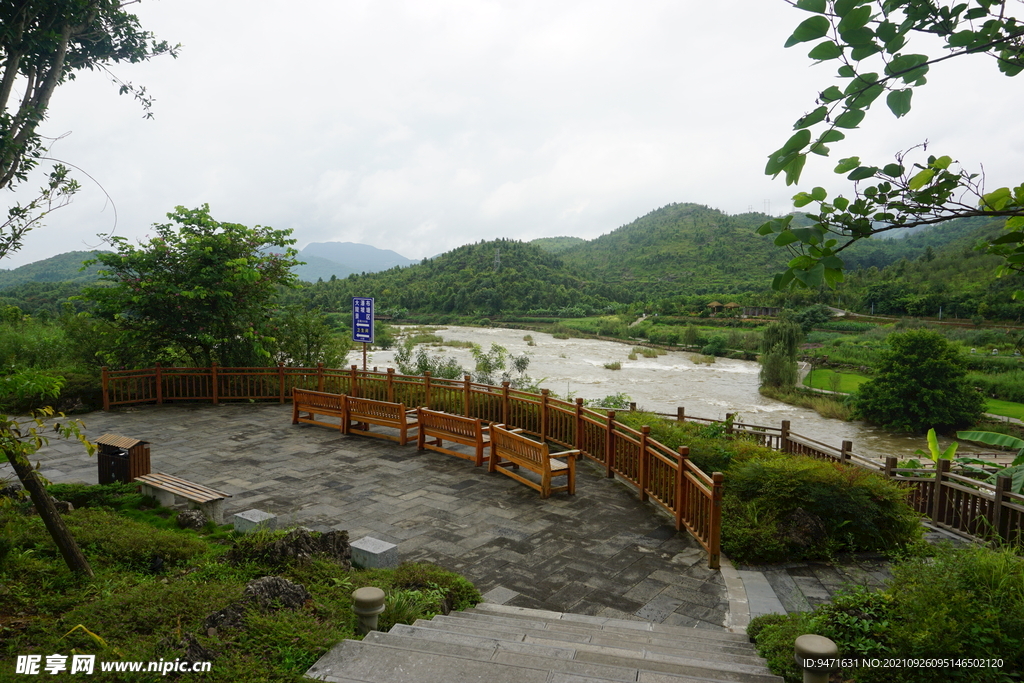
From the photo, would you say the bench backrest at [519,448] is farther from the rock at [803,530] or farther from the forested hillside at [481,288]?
the forested hillside at [481,288]

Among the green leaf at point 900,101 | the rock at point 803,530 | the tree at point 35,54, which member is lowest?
the rock at point 803,530

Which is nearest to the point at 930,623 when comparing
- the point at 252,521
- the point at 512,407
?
the point at 252,521

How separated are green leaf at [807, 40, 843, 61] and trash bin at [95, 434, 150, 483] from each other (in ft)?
26.4

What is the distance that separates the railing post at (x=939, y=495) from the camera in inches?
291

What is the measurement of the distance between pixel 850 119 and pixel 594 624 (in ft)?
12.4

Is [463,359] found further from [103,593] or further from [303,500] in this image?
[103,593]

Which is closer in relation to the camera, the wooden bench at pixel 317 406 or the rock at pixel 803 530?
the rock at pixel 803 530

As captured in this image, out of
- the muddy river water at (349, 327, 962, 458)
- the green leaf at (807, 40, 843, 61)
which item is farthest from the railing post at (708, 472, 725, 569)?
the muddy river water at (349, 327, 962, 458)

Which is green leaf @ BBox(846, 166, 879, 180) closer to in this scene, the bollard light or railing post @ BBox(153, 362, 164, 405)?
the bollard light

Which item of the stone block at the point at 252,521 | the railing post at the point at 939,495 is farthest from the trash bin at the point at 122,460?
the railing post at the point at 939,495

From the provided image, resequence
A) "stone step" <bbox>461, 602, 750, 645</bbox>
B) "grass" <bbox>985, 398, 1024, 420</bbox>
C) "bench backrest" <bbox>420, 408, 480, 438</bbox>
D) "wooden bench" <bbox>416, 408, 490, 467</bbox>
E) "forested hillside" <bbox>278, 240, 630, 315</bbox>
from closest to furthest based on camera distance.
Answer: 1. "stone step" <bbox>461, 602, 750, 645</bbox>
2. "wooden bench" <bbox>416, 408, 490, 467</bbox>
3. "bench backrest" <bbox>420, 408, 480, 438</bbox>
4. "grass" <bbox>985, 398, 1024, 420</bbox>
5. "forested hillside" <bbox>278, 240, 630, 315</bbox>

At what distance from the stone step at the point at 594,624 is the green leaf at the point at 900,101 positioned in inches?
137

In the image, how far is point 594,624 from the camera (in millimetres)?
4160

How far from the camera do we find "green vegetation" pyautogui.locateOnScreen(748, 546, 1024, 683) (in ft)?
9.07
